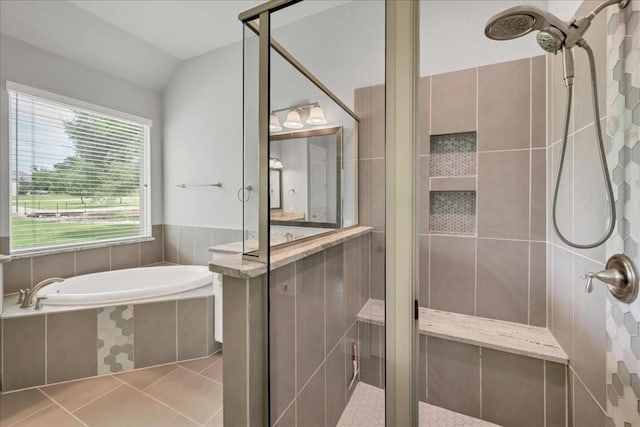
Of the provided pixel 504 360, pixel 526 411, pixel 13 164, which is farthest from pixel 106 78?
pixel 526 411

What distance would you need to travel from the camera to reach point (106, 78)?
259 centimetres

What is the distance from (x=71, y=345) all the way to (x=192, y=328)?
2.29ft

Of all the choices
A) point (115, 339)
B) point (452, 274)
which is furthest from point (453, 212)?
point (115, 339)

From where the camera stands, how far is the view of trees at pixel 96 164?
7.47ft

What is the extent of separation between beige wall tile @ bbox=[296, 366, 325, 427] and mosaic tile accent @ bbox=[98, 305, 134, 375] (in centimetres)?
149

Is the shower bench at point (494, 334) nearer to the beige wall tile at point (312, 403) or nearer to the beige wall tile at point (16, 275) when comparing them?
the beige wall tile at point (312, 403)

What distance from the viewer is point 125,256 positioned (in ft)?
9.02

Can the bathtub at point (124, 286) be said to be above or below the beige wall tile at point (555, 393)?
above

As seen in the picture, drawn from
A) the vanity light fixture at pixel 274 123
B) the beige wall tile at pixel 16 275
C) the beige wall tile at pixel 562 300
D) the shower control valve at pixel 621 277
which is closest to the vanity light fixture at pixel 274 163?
the vanity light fixture at pixel 274 123

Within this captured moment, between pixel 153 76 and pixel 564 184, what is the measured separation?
11.6ft

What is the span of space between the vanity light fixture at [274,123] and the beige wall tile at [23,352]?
1939 mm

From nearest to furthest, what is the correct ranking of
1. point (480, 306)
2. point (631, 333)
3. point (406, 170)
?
point (406, 170) → point (631, 333) → point (480, 306)

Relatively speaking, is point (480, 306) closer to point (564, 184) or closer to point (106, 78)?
point (564, 184)

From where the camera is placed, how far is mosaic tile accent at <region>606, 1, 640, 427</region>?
779 mm
